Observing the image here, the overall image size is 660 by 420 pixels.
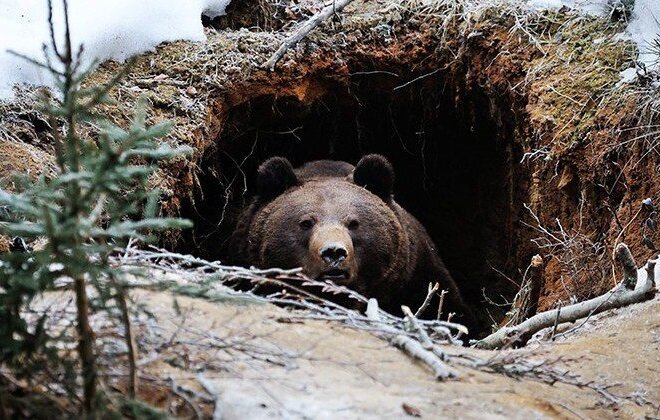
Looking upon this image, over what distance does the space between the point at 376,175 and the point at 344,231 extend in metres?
0.99

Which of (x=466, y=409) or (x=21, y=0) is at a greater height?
(x=21, y=0)

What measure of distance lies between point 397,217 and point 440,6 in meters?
1.98

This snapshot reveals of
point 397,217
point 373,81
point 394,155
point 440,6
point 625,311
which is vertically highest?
point 440,6

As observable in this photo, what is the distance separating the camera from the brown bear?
691 centimetres

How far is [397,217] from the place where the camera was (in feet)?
25.2

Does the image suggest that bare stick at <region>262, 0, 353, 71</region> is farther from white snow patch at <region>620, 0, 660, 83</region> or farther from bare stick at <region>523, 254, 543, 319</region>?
bare stick at <region>523, 254, 543, 319</region>

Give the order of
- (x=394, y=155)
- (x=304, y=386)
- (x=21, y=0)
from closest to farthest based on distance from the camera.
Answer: (x=304, y=386) → (x=21, y=0) → (x=394, y=155)

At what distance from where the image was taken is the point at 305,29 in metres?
7.55

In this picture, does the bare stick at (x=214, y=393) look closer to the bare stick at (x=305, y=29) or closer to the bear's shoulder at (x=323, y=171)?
the bare stick at (x=305, y=29)

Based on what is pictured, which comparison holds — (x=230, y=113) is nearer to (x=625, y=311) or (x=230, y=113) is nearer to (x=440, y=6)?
(x=440, y=6)

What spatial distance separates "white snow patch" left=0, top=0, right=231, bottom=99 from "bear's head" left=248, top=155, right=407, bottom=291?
1.47 meters

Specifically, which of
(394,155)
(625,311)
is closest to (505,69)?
(394,155)

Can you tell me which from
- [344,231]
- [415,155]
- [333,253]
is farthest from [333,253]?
[415,155]

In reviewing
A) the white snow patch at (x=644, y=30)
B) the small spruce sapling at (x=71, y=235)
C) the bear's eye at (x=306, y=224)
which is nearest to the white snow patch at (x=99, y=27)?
the bear's eye at (x=306, y=224)
